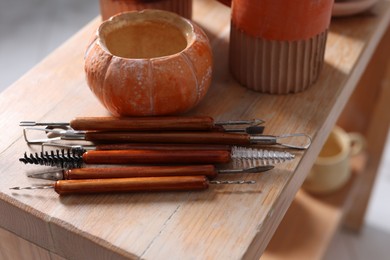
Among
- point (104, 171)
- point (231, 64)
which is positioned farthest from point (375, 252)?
point (104, 171)

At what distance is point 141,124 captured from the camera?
537mm

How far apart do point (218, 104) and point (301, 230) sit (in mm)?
368

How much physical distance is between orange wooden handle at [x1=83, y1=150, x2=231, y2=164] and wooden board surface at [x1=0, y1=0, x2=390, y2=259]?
0.09 ft

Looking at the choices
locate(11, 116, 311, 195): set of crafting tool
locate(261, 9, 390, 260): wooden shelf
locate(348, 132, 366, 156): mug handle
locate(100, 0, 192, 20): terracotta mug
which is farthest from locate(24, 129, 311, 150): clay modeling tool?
locate(348, 132, 366, 156): mug handle

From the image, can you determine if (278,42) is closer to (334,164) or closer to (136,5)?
(136,5)

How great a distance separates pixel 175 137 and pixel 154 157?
0.10 ft

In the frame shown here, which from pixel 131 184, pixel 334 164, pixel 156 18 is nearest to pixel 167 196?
pixel 131 184

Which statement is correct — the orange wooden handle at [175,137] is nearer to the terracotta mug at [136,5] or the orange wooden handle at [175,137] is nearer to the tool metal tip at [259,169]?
the tool metal tip at [259,169]

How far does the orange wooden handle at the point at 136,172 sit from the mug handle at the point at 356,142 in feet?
1.81

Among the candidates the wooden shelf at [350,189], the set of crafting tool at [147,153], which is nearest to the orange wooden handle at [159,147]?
the set of crafting tool at [147,153]

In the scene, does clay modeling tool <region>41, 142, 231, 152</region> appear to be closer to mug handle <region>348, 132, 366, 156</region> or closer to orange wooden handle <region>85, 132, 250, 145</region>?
orange wooden handle <region>85, 132, 250, 145</region>

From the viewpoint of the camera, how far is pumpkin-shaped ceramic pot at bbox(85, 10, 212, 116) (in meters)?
0.52

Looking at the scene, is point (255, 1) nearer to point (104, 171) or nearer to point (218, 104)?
point (218, 104)

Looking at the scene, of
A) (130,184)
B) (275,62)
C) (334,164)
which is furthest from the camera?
(334,164)
